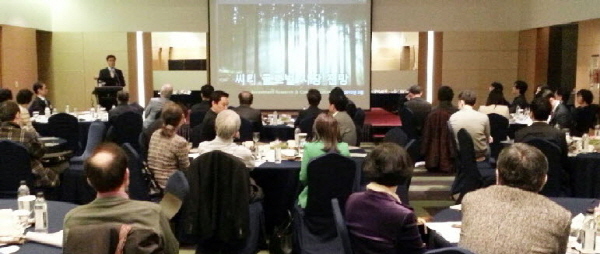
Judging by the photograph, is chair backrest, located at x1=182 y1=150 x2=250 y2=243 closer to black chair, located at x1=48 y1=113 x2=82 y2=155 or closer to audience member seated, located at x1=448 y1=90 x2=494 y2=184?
audience member seated, located at x1=448 y1=90 x2=494 y2=184

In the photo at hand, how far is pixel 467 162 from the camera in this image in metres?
6.20

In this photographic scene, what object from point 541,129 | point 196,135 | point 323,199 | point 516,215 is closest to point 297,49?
point 196,135

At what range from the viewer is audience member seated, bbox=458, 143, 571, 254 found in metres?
2.43

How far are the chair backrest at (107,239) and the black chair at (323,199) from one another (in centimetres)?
214

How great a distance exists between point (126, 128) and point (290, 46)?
4818 millimetres

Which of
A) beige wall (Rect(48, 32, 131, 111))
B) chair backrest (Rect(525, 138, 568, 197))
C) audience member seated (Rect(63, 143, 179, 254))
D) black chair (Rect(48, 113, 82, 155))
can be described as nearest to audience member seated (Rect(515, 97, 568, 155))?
chair backrest (Rect(525, 138, 568, 197))

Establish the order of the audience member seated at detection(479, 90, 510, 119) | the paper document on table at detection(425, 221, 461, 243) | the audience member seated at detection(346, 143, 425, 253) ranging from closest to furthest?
the audience member seated at detection(346, 143, 425, 253) → the paper document on table at detection(425, 221, 461, 243) → the audience member seated at detection(479, 90, 510, 119)

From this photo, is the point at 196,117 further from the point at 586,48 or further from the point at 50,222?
the point at 586,48

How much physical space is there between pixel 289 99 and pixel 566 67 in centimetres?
733

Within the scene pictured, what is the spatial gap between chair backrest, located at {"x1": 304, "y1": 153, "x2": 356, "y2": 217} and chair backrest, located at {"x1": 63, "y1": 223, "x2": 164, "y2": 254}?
2158mm

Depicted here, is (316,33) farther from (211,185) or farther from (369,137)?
(211,185)

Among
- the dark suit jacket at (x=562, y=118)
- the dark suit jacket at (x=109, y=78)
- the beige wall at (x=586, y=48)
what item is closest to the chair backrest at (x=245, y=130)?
the dark suit jacket at (x=562, y=118)

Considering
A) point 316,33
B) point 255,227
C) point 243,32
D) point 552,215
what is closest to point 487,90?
point 316,33

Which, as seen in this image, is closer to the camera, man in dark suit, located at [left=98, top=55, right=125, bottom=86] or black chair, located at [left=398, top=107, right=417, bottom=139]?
black chair, located at [left=398, top=107, right=417, bottom=139]
